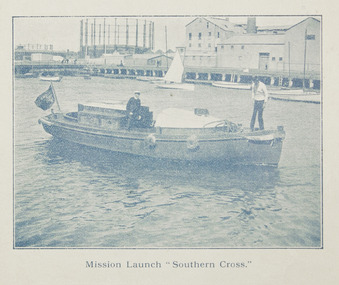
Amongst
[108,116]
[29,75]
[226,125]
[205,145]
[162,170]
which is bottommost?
[162,170]

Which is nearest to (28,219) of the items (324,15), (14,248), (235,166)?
(14,248)

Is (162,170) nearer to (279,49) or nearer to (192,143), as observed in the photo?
(192,143)

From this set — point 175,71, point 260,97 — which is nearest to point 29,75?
point 175,71

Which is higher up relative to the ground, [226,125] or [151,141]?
[226,125]

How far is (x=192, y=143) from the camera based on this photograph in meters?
7.89

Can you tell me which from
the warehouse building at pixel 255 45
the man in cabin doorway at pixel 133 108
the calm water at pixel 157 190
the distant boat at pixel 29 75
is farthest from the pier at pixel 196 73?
the man in cabin doorway at pixel 133 108

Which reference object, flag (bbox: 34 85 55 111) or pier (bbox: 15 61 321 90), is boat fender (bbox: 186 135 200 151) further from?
flag (bbox: 34 85 55 111)

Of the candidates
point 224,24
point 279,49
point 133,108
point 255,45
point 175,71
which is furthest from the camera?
point 255,45

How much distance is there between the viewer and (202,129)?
7.93m

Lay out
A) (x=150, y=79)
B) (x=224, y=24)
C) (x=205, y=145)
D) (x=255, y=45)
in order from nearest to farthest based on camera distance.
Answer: (x=224, y=24)
(x=205, y=145)
(x=150, y=79)
(x=255, y=45)

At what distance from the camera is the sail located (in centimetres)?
853

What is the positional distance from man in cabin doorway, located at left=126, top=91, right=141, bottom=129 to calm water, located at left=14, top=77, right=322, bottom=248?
12 centimetres

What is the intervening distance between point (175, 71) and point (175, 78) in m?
0.28

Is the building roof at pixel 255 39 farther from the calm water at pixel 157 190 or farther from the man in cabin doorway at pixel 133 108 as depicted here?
the man in cabin doorway at pixel 133 108
